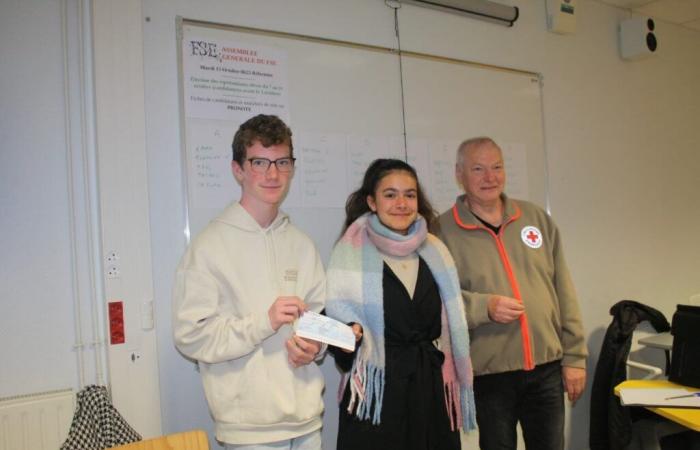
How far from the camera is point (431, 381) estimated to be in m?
1.67

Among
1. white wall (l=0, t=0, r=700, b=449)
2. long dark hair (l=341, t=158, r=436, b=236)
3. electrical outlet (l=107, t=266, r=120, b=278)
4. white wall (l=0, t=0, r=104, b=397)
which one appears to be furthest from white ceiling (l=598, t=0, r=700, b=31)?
electrical outlet (l=107, t=266, r=120, b=278)

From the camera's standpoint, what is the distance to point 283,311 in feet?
4.61

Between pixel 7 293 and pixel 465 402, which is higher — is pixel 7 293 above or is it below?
above

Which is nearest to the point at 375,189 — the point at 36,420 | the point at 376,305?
the point at 376,305

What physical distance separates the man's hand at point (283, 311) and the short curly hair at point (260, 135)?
1.70ft

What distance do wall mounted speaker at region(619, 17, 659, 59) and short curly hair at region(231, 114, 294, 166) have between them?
3027 millimetres

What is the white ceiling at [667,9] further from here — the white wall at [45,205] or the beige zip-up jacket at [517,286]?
the white wall at [45,205]

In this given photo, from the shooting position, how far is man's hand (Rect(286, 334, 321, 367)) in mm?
1461

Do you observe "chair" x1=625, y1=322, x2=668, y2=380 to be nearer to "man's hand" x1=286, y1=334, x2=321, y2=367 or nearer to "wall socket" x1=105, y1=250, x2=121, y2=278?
"man's hand" x1=286, y1=334, x2=321, y2=367

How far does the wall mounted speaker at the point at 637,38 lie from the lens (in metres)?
3.33

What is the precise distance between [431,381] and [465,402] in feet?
0.78

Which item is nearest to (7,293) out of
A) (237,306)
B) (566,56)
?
(237,306)

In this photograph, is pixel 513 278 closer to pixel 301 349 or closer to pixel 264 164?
pixel 301 349

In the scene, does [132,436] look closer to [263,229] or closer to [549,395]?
[263,229]
